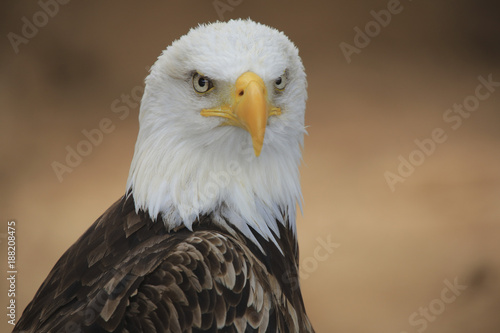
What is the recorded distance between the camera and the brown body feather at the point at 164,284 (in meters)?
1.69

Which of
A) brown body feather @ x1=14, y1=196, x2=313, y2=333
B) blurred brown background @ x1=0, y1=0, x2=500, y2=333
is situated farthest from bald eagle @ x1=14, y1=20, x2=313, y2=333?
blurred brown background @ x1=0, y1=0, x2=500, y2=333

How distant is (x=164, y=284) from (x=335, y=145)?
2.49 metres

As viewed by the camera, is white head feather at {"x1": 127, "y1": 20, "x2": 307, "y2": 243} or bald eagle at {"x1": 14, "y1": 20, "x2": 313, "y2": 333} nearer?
bald eagle at {"x1": 14, "y1": 20, "x2": 313, "y2": 333}

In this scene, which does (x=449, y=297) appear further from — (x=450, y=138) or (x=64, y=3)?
(x=64, y=3)

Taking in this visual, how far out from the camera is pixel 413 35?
4.14 meters

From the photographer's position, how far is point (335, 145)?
405 cm

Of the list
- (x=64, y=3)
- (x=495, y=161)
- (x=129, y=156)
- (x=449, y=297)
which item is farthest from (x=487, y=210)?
(x=64, y=3)

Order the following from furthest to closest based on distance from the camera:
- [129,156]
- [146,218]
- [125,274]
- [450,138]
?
[450,138], [129,156], [146,218], [125,274]

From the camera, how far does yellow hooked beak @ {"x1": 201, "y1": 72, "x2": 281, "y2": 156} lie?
1774 millimetres

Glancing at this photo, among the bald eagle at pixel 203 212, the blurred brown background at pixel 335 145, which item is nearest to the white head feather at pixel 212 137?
the bald eagle at pixel 203 212

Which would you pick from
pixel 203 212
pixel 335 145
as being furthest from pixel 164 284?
pixel 335 145

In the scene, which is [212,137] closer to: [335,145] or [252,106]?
[252,106]

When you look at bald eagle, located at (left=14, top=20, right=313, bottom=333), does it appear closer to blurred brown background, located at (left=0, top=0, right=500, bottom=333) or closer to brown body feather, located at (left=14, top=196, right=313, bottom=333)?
brown body feather, located at (left=14, top=196, right=313, bottom=333)

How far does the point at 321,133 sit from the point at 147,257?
2408mm
